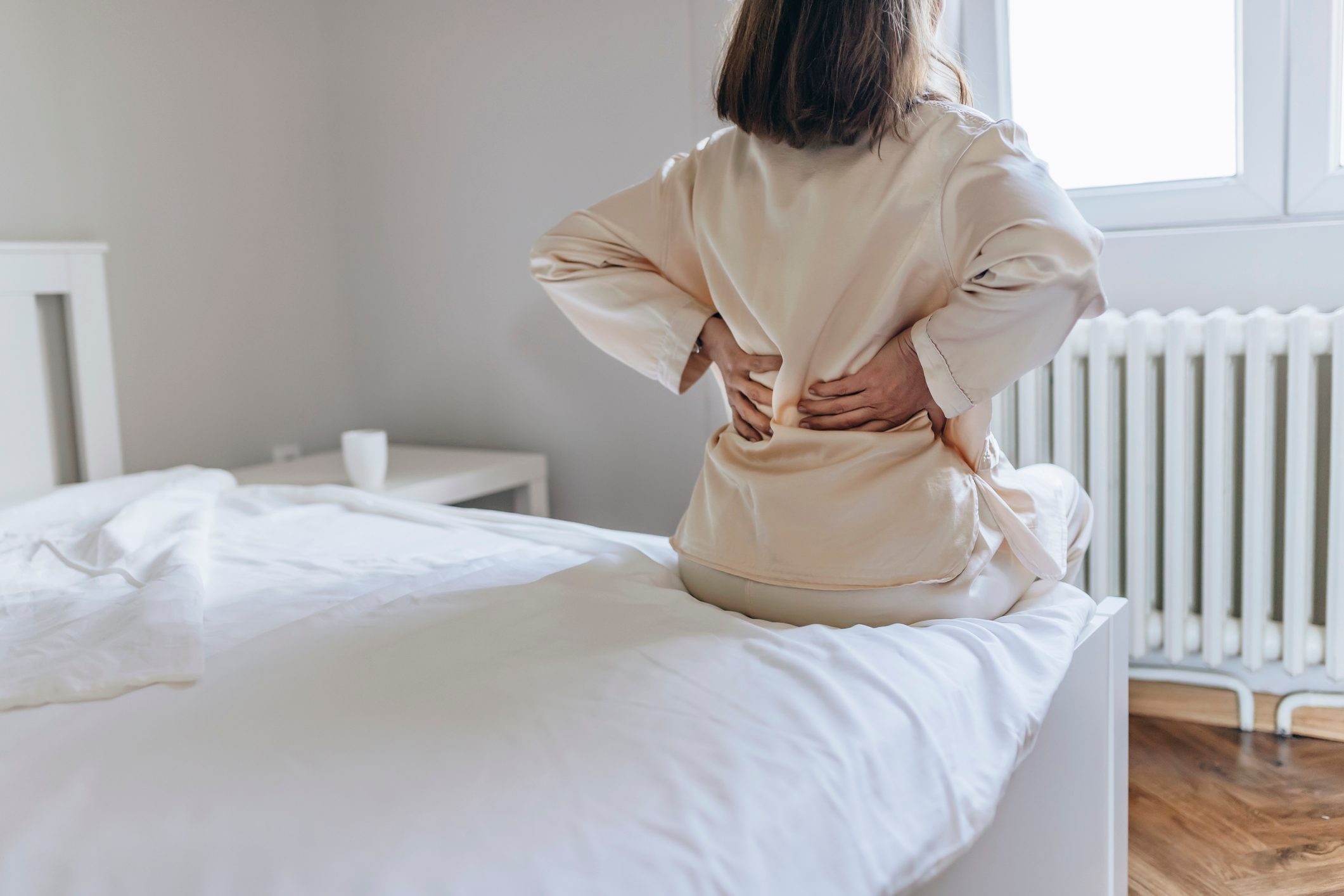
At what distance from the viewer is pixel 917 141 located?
977 millimetres

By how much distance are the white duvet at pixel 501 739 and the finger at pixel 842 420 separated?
206 millimetres

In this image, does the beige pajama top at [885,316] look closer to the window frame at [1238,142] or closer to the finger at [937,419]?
the finger at [937,419]

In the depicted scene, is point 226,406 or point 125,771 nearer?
point 125,771

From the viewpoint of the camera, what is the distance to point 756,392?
1.12m

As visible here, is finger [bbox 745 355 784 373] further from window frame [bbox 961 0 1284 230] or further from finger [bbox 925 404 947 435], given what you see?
window frame [bbox 961 0 1284 230]

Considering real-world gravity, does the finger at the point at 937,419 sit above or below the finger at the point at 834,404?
below

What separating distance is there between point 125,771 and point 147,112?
195cm

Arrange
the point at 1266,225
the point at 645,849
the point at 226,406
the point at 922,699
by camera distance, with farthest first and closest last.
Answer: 1. the point at 226,406
2. the point at 1266,225
3. the point at 922,699
4. the point at 645,849

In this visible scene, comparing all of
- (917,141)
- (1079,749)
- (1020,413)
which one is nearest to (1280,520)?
(1020,413)

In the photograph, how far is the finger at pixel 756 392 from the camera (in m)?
1.11

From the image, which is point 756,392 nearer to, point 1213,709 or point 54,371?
point 1213,709

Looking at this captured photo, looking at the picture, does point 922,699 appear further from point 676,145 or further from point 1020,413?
point 676,145

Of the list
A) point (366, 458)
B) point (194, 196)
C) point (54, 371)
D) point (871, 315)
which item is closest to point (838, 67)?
point (871, 315)

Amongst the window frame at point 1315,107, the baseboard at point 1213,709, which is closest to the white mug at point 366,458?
the baseboard at point 1213,709
